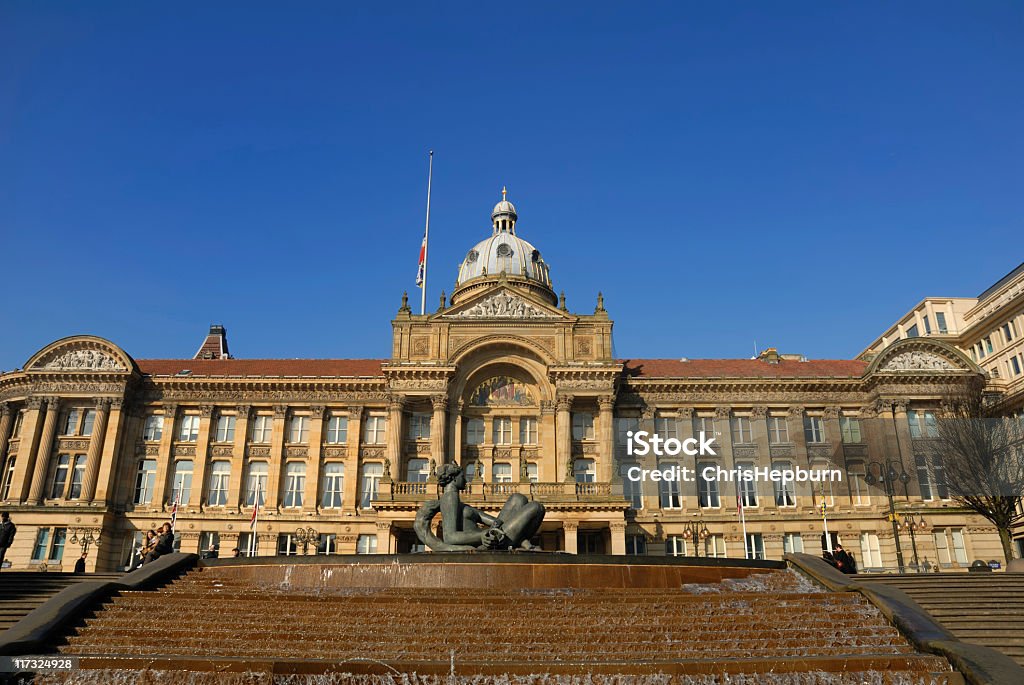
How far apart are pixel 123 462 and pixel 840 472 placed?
46.5 metres

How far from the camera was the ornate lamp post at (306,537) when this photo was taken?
1944 inches

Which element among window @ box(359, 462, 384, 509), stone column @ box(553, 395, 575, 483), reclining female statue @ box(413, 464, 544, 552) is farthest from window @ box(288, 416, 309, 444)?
reclining female statue @ box(413, 464, 544, 552)

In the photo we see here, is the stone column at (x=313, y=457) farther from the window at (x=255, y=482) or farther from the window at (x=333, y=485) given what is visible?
the window at (x=255, y=482)

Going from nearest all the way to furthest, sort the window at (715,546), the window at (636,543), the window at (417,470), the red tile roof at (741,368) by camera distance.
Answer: the window at (636,543) → the window at (715,546) → the window at (417,470) → the red tile roof at (741,368)

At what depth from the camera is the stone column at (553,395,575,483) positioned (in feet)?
160

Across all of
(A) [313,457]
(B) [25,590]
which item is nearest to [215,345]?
(A) [313,457]

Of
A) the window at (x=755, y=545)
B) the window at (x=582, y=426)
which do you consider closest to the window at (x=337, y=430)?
the window at (x=582, y=426)

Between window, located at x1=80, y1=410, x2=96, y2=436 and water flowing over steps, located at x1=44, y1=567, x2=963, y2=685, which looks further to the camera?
window, located at x1=80, y1=410, x2=96, y2=436

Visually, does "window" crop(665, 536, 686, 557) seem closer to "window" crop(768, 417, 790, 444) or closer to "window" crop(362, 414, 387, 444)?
"window" crop(768, 417, 790, 444)

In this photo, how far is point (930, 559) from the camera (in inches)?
1886

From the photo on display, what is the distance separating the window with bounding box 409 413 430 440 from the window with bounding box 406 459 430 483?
153cm

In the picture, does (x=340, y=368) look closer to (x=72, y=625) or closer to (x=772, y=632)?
(x=72, y=625)

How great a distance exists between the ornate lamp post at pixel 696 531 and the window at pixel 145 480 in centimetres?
3412

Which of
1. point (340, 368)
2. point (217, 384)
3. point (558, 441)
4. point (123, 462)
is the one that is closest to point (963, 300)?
point (558, 441)
